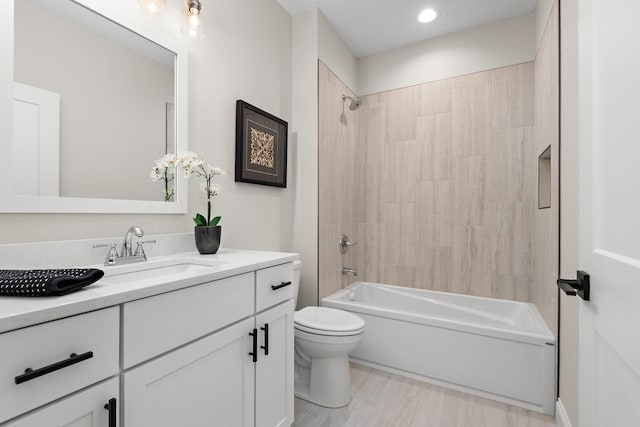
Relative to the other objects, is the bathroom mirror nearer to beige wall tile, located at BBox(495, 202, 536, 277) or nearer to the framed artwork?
the framed artwork

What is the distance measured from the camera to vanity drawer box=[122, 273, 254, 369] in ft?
2.74

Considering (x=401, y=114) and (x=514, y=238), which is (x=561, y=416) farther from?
(x=401, y=114)

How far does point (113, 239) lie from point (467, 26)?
2.95m

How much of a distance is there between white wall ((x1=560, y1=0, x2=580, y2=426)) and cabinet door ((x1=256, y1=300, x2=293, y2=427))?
1.29 metres

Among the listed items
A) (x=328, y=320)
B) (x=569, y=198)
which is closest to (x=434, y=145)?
(x=569, y=198)

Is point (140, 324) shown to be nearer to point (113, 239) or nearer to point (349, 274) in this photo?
point (113, 239)

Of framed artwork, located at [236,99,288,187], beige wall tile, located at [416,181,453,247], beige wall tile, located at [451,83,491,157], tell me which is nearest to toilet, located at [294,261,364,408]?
framed artwork, located at [236,99,288,187]

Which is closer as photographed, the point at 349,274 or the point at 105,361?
the point at 105,361

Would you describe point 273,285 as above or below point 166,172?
below

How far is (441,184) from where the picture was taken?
2719 mm

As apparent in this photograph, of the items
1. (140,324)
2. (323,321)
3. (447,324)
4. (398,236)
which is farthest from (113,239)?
(398,236)

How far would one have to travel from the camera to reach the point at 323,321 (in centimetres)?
201

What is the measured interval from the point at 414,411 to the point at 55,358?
1.79 m

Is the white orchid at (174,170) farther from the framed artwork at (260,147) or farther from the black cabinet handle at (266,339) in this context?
the black cabinet handle at (266,339)
